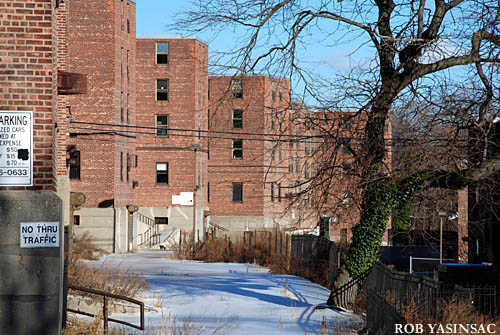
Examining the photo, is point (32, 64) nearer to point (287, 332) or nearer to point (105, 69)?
point (287, 332)

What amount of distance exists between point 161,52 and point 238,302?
35.6 m

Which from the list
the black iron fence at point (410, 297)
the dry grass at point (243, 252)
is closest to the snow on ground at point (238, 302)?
the black iron fence at point (410, 297)

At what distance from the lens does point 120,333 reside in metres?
14.0

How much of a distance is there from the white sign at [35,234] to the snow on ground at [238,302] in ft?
15.3

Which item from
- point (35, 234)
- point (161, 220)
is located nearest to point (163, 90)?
point (161, 220)

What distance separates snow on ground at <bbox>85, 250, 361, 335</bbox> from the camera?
53.5 feet

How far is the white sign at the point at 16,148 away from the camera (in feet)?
34.3

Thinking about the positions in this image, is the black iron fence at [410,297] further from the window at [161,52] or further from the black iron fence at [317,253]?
the window at [161,52]

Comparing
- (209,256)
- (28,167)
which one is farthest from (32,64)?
(209,256)

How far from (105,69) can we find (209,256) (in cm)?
1471

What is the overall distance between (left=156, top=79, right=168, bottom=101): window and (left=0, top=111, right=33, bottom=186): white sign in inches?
1694

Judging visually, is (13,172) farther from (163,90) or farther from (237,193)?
(237,193)

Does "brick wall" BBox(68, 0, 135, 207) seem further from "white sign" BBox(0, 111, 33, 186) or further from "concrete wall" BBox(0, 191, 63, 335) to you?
"concrete wall" BBox(0, 191, 63, 335)

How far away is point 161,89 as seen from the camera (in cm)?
5334
